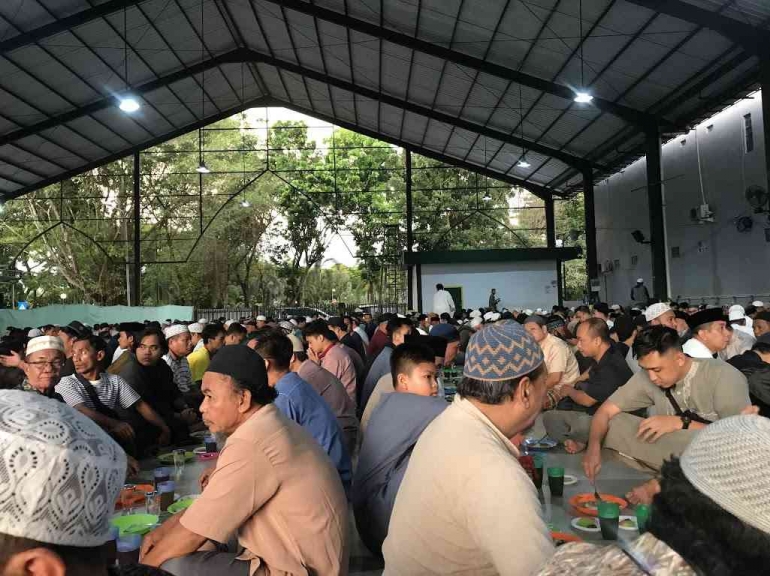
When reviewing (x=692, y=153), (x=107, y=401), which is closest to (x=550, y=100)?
(x=692, y=153)

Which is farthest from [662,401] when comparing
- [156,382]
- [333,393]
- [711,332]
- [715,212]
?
[715,212]

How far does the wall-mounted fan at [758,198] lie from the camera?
44.0 feet

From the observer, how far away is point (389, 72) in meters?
18.7

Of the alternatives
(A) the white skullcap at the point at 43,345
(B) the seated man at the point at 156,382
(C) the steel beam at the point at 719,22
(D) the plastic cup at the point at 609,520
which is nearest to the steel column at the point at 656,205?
(C) the steel beam at the point at 719,22

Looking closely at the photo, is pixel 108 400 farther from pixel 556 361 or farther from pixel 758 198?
pixel 758 198

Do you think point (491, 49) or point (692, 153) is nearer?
point (491, 49)

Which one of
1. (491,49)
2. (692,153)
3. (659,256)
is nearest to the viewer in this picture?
(491,49)

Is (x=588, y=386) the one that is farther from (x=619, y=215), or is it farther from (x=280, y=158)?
(x=280, y=158)

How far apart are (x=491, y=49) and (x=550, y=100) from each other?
286 centimetres

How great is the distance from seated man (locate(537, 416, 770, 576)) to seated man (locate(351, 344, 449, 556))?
2.09m

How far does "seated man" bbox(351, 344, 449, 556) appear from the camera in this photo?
2.97 m

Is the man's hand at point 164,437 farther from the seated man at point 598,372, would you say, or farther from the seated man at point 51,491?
the seated man at point 51,491

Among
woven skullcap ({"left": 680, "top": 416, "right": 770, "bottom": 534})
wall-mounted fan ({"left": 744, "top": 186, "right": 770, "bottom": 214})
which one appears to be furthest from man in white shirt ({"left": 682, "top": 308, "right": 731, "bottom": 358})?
wall-mounted fan ({"left": 744, "top": 186, "right": 770, "bottom": 214})

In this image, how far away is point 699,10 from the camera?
1088 cm
